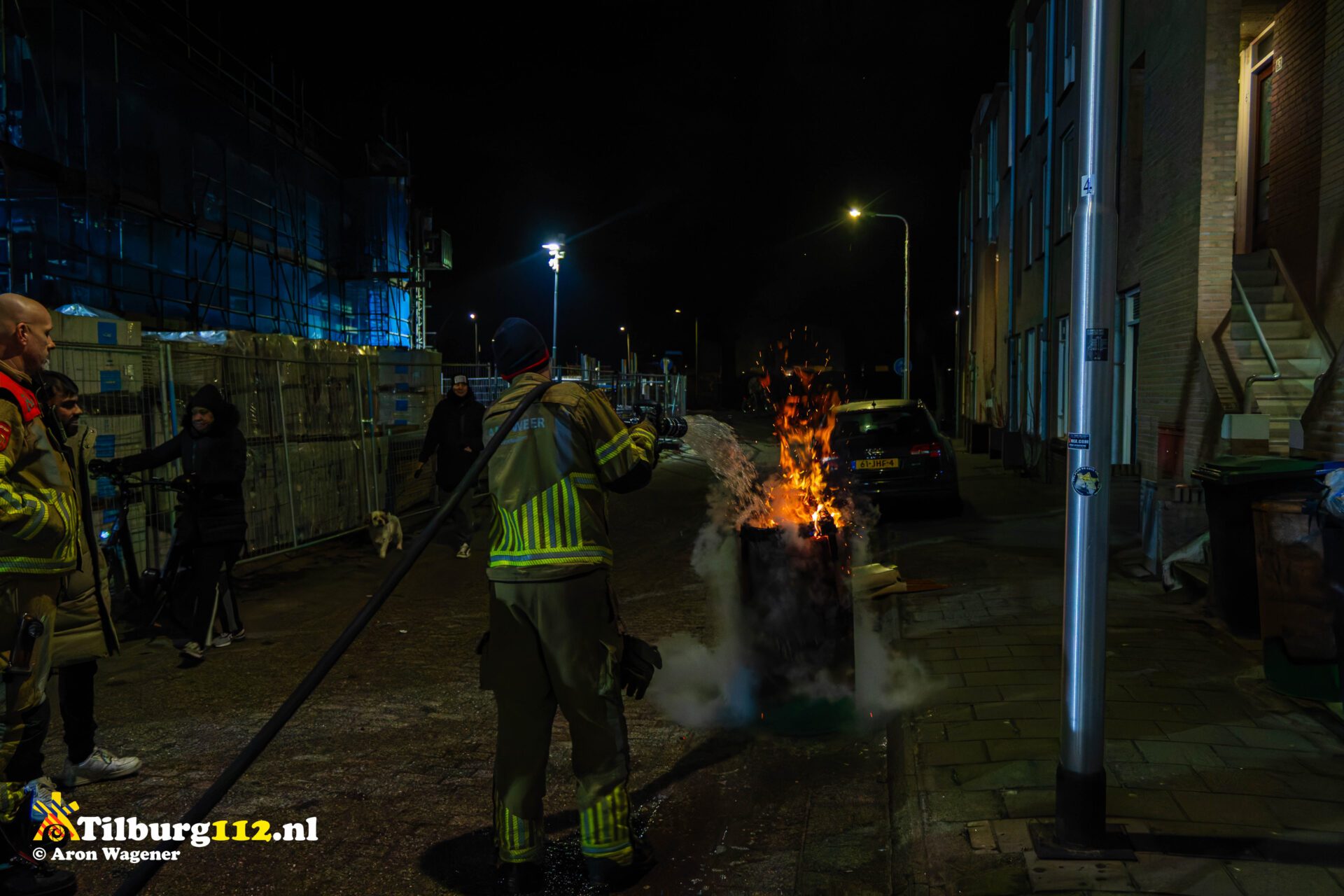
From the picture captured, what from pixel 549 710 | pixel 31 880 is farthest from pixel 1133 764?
pixel 31 880

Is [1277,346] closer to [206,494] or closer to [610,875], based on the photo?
[610,875]

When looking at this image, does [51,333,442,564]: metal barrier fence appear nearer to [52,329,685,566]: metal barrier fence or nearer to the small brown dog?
[52,329,685,566]: metal barrier fence

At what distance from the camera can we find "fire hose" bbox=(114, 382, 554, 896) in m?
2.82

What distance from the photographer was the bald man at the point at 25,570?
3.31m

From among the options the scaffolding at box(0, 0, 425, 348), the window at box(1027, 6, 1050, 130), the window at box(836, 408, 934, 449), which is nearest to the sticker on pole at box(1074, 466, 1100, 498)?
the window at box(836, 408, 934, 449)

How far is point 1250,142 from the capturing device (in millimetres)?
11297

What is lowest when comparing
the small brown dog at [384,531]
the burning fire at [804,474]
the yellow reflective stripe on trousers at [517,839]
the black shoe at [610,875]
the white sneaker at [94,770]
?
the black shoe at [610,875]

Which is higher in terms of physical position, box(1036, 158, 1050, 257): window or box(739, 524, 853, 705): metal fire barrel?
box(1036, 158, 1050, 257): window

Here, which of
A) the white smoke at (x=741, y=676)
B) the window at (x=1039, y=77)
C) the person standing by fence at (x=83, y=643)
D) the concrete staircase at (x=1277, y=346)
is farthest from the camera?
the window at (x=1039, y=77)

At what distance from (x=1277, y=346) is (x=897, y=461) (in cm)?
446

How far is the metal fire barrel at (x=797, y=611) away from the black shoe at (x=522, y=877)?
2192mm

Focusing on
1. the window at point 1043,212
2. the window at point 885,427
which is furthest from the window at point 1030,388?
the window at point 885,427

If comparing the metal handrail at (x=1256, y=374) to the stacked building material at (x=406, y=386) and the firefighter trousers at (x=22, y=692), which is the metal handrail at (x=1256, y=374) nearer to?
the firefighter trousers at (x=22, y=692)

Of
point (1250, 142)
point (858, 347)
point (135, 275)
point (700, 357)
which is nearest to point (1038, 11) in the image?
point (1250, 142)
